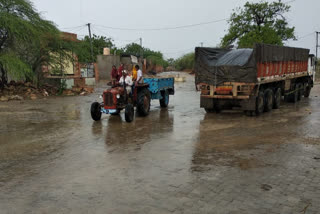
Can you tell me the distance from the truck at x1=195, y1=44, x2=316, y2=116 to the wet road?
112cm

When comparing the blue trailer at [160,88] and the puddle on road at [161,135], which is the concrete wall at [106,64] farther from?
the puddle on road at [161,135]

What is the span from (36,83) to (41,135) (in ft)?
40.4

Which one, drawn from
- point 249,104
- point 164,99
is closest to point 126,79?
point 164,99

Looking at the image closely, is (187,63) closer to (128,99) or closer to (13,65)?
(13,65)

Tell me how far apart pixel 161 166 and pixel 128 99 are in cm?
550

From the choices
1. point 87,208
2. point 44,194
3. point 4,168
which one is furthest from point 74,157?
point 87,208

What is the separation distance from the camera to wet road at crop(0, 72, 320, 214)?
449 centimetres

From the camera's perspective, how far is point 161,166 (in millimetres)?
6133

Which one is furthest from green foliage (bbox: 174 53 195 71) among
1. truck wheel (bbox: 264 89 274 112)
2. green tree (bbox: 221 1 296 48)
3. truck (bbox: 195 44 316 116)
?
truck wheel (bbox: 264 89 274 112)

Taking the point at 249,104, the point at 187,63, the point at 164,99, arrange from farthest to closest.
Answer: the point at 187,63, the point at 164,99, the point at 249,104

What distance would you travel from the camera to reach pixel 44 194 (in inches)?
190

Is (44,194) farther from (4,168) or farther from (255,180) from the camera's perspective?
(255,180)

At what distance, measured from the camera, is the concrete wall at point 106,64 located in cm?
4122

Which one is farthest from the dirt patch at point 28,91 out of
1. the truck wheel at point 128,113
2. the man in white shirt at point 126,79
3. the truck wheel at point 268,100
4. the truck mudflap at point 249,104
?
the truck wheel at point 268,100
